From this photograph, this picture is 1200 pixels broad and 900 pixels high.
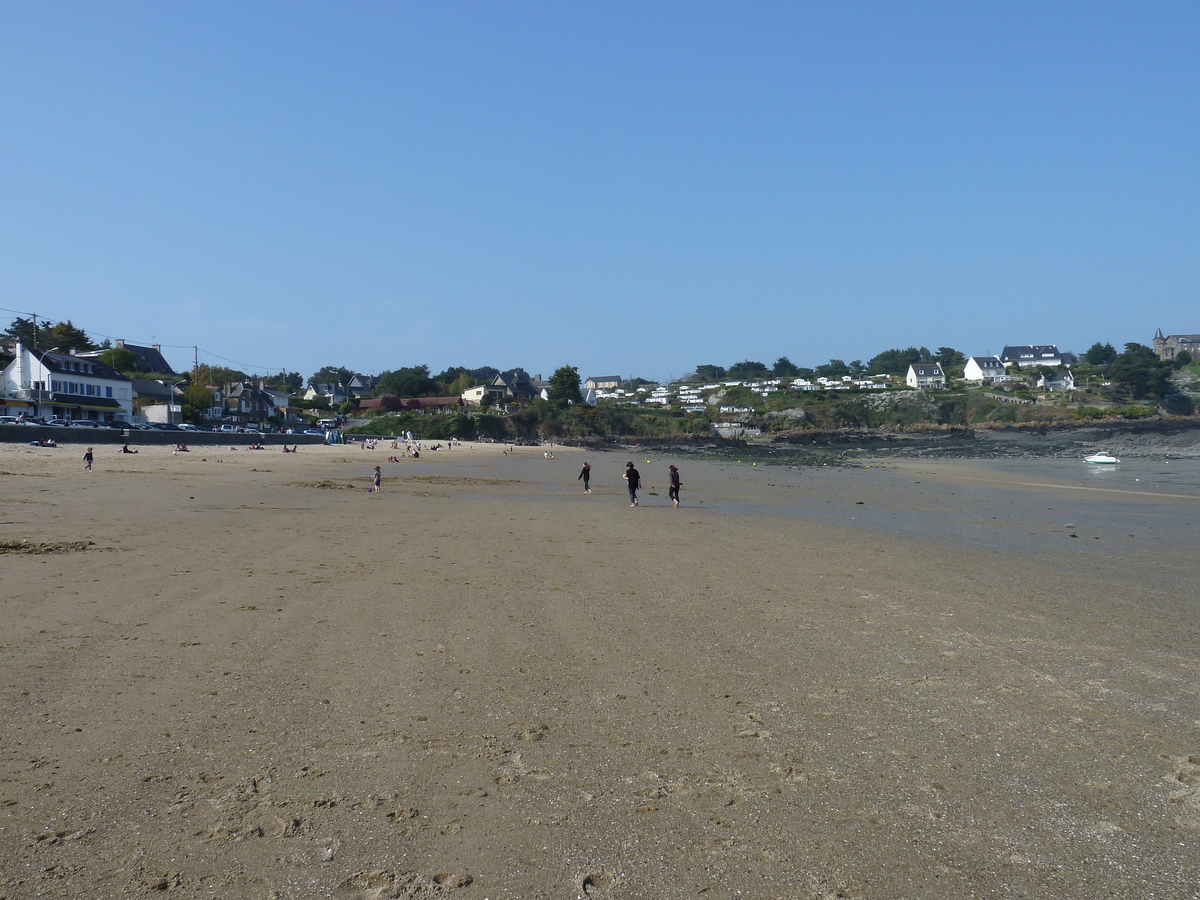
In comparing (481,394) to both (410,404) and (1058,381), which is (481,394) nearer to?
(410,404)

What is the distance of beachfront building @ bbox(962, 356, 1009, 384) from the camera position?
477 ft

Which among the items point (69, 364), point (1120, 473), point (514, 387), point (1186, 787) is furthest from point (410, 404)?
point (1186, 787)

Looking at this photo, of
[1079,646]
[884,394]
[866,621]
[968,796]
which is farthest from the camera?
[884,394]

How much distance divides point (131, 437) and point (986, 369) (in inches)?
5822

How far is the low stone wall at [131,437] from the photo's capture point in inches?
1567

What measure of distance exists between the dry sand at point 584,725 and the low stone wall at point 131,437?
112 feet

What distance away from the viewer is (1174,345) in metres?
160

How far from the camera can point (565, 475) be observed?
37562 mm

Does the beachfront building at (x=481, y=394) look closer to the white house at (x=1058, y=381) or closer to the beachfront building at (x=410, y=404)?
the beachfront building at (x=410, y=404)

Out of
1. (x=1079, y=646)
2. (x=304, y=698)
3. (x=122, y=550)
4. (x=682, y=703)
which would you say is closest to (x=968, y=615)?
(x=1079, y=646)

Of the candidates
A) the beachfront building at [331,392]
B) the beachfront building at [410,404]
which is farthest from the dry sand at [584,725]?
the beachfront building at [331,392]

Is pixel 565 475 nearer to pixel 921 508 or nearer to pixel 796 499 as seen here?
pixel 796 499

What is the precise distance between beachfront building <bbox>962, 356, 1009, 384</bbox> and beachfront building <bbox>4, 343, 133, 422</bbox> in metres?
143

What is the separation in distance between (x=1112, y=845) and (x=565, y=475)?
33844 millimetres
